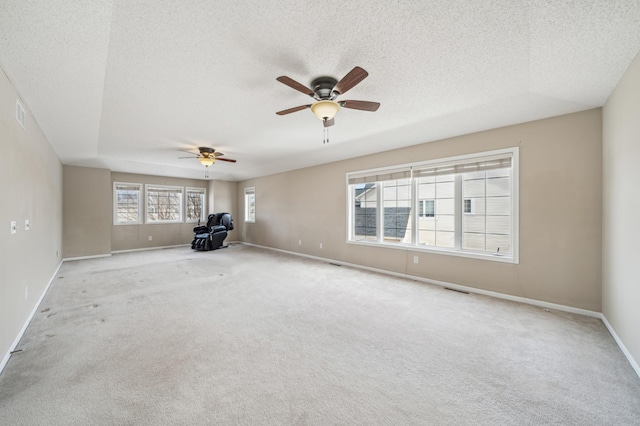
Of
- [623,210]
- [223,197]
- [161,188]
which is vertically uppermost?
[161,188]

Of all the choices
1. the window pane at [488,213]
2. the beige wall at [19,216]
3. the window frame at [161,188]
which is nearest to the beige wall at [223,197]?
the window frame at [161,188]

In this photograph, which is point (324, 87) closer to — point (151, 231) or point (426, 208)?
point (426, 208)

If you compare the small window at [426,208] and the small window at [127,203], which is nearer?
the small window at [426,208]

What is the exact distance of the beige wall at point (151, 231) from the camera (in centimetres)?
724

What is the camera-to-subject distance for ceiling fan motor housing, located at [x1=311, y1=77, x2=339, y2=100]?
2.39 metres

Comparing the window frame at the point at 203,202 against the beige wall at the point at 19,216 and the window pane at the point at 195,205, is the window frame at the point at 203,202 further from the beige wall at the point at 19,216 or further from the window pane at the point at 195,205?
the beige wall at the point at 19,216

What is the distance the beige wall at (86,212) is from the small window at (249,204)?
3.68m

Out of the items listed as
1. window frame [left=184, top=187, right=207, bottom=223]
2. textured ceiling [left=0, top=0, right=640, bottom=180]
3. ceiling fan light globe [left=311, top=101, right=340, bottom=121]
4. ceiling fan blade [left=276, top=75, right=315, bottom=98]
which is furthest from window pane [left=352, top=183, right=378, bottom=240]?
window frame [left=184, top=187, right=207, bottom=223]

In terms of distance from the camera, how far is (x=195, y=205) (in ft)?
28.6

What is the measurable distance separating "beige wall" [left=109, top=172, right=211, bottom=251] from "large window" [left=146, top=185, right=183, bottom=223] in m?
0.16

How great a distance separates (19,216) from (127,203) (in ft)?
18.3

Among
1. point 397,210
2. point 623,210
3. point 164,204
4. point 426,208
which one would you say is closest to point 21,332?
point 397,210

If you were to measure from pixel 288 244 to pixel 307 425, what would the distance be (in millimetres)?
5799

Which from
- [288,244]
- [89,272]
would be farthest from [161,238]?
[288,244]
